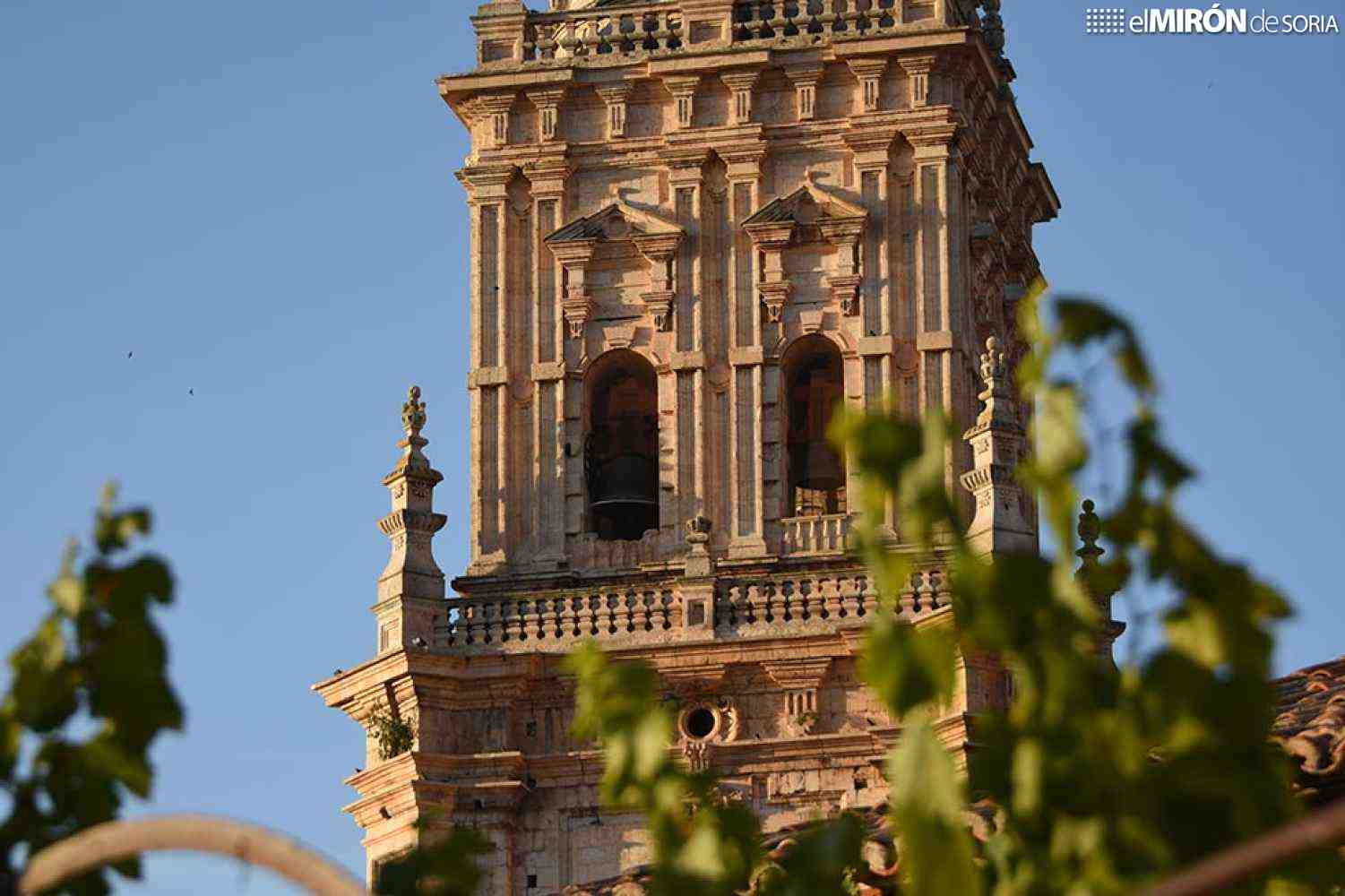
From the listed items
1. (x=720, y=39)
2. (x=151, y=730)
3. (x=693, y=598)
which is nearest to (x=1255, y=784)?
(x=151, y=730)

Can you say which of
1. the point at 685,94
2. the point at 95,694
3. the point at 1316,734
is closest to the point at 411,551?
the point at 685,94

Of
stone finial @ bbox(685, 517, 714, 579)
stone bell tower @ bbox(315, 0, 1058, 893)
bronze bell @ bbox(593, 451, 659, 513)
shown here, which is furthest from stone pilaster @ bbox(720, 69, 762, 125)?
stone finial @ bbox(685, 517, 714, 579)

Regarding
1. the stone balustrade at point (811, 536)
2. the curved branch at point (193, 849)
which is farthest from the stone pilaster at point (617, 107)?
the curved branch at point (193, 849)

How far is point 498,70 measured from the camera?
1697 inches

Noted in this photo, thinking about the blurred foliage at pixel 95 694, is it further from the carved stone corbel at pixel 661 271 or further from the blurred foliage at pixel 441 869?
the carved stone corbel at pixel 661 271

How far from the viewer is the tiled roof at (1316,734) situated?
20250mm

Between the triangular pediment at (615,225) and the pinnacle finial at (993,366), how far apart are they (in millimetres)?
3501

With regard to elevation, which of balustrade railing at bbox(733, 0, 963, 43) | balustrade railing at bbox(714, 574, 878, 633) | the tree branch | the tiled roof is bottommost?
the tree branch

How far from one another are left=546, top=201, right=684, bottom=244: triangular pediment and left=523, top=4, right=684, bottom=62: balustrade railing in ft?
5.56

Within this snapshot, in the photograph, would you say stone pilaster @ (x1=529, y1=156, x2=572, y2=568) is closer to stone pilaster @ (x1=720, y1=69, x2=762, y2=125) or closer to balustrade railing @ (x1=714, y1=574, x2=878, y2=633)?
stone pilaster @ (x1=720, y1=69, x2=762, y2=125)

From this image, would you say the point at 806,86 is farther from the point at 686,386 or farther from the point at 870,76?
the point at 686,386

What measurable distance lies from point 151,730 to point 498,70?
32293 mm

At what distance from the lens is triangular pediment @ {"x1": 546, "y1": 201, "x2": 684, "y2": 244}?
42.3 metres

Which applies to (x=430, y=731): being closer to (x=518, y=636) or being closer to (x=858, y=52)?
(x=518, y=636)
